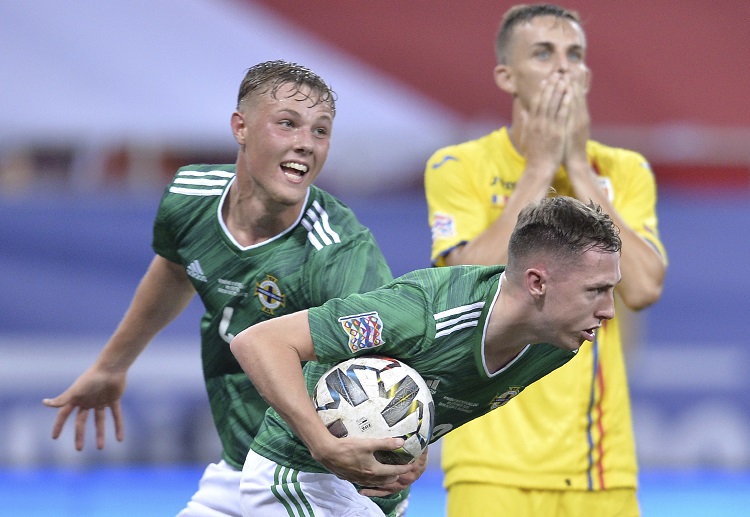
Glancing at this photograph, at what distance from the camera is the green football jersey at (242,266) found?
4250 mm

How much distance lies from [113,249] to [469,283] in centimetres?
571

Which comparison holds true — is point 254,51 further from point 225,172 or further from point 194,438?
point 225,172

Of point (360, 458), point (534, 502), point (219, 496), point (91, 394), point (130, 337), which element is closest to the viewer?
point (360, 458)

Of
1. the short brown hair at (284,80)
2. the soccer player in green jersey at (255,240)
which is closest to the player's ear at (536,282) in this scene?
the soccer player in green jersey at (255,240)

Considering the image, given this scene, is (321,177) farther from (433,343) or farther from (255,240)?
(433,343)

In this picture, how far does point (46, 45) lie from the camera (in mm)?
10875

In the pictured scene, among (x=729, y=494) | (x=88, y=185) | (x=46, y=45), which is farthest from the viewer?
(x=46, y=45)

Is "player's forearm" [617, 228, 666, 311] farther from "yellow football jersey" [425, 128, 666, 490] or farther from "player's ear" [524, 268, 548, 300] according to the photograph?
"player's ear" [524, 268, 548, 300]

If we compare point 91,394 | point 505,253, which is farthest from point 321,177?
point 505,253

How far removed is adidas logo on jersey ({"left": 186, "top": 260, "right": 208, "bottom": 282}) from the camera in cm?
462

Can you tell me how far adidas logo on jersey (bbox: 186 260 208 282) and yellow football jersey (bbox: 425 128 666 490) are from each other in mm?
1008

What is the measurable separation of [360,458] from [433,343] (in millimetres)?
497

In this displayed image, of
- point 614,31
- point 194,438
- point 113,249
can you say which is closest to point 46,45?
point 113,249

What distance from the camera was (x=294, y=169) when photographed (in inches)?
174
